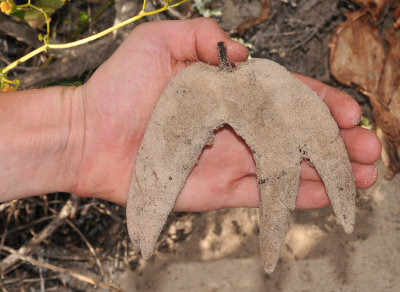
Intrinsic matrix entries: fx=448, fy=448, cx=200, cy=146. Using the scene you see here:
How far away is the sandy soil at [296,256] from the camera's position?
2566 mm

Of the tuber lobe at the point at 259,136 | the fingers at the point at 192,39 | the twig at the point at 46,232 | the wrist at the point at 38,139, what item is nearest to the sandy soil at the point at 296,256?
the twig at the point at 46,232

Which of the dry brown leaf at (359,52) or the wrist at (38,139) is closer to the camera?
the wrist at (38,139)

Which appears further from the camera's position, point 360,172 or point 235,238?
point 235,238

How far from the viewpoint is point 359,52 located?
8.52 feet

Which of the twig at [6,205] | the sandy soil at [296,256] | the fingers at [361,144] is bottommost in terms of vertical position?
the sandy soil at [296,256]

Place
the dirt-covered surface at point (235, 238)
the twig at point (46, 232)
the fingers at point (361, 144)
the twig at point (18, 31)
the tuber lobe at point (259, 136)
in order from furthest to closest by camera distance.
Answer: the dirt-covered surface at point (235, 238) < the twig at point (46, 232) < the twig at point (18, 31) < the fingers at point (361, 144) < the tuber lobe at point (259, 136)

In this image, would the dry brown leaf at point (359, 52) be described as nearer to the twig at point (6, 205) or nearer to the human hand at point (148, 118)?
the human hand at point (148, 118)

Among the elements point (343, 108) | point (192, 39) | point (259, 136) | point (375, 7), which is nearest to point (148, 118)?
point (192, 39)

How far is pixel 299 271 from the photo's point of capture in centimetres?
258

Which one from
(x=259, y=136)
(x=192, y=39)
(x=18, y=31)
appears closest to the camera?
(x=259, y=136)

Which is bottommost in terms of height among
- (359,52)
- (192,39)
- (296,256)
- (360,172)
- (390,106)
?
(296,256)

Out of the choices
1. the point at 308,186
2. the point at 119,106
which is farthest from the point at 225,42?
the point at 308,186

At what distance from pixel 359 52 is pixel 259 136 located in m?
1.14

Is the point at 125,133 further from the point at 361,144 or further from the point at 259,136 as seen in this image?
the point at 361,144
